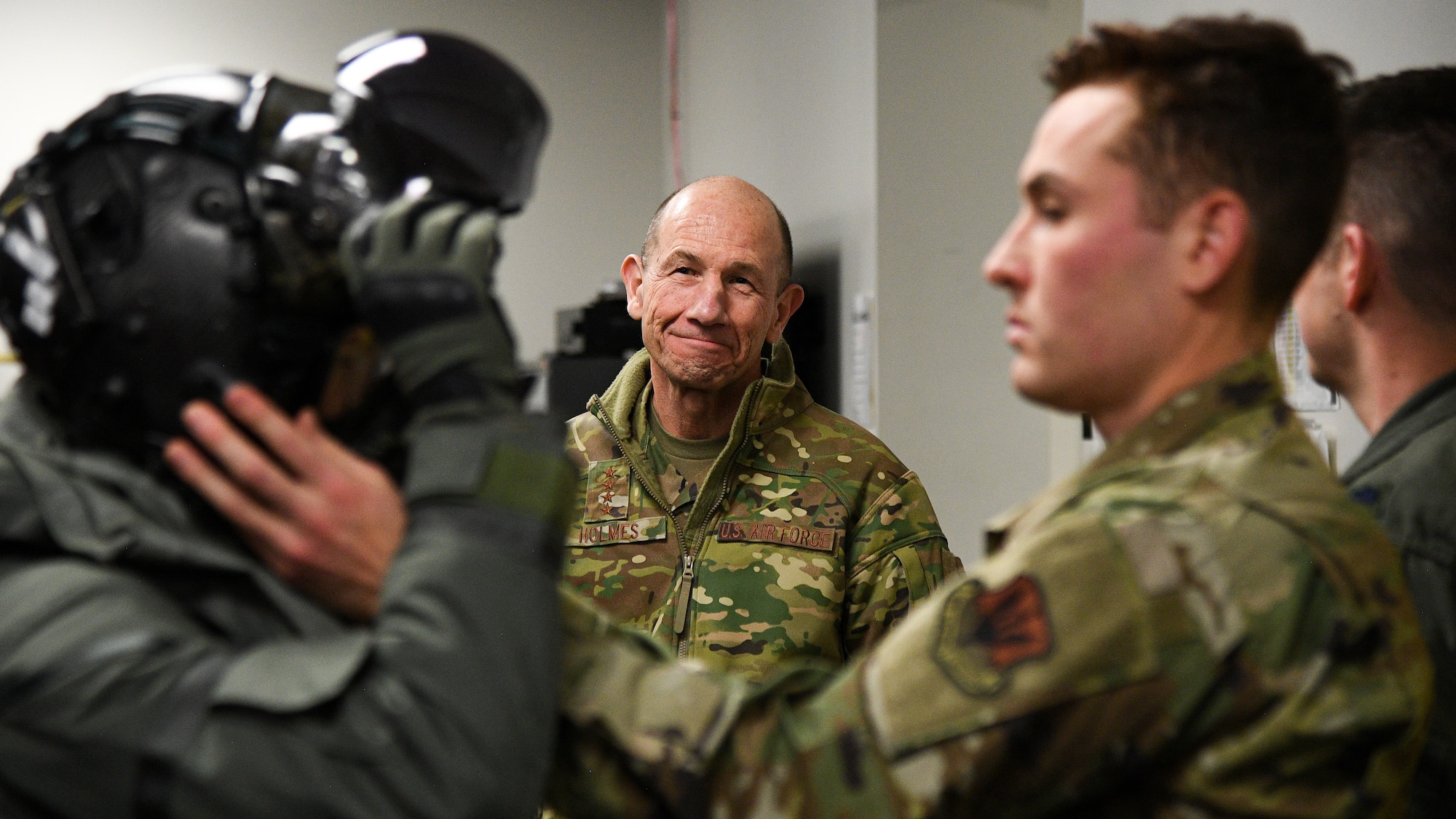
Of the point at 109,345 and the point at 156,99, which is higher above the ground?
the point at 156,99

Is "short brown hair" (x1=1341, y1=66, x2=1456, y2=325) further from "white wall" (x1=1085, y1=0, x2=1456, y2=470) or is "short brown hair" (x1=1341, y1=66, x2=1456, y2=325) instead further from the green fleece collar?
the green fleece collar

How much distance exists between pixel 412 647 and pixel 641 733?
214 mm

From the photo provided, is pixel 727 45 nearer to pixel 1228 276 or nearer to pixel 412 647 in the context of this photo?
pixel 1228 276

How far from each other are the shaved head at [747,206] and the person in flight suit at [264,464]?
1.11m

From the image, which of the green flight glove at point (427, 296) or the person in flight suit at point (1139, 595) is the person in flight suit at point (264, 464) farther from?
the person in flight suit at point (1139, 595)

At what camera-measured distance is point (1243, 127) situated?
0.92 meters

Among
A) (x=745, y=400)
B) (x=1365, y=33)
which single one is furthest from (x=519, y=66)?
(x=1365, y=33)

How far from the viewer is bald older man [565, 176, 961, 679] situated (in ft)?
5.61

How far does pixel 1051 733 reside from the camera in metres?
0.80

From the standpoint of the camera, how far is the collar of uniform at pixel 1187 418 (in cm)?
91

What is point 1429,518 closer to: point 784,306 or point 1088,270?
point 1088,270

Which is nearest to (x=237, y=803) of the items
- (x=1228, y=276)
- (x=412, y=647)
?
(x=412, y=647)

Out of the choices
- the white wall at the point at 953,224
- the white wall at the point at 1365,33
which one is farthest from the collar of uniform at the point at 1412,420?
the white wall at the point at 953,224

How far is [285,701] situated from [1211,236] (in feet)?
2.39
